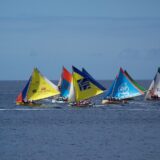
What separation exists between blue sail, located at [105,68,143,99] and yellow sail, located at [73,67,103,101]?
48.9 feet

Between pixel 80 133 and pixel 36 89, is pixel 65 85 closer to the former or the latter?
pixel 36 89

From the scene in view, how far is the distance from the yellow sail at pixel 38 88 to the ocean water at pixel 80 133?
2.84 m

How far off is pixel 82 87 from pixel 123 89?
17945 millimetres

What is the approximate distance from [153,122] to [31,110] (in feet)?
103

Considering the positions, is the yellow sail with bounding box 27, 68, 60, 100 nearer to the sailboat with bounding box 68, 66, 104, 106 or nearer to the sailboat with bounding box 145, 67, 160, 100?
the sailboat with bounding box 68, 66, 104, 106

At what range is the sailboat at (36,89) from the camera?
121562 millimetres

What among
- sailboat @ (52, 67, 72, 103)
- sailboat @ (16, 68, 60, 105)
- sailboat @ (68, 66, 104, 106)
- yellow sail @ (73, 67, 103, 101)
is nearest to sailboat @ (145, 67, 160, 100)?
sailboat @ (52, 67, 72, 103)

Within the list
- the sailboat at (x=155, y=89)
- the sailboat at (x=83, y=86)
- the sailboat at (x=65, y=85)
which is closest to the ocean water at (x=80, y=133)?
the sailboat at (x=83, y=86)

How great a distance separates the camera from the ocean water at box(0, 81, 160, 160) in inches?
2665

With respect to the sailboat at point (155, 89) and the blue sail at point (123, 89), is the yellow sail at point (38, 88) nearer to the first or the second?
the blue sail at point (123, 89)

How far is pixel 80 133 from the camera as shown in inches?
3327

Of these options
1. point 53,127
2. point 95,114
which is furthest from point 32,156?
point 95,114

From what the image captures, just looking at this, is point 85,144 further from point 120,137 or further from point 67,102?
point 67,102

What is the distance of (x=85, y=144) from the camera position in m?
73.8
